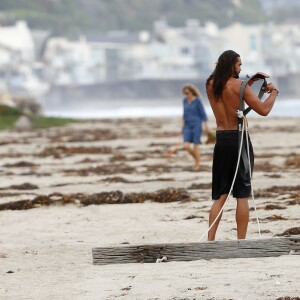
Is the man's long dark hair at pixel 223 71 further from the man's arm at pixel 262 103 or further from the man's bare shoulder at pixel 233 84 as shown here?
the man's arm at pixel 262 103

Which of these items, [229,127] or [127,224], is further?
[127,224]

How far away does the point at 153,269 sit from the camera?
9.27 meters

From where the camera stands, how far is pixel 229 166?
1012cm

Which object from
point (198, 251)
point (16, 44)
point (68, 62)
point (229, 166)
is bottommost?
point (198, 251)

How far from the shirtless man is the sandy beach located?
0.90m

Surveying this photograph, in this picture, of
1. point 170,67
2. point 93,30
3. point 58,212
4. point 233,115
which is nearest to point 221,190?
point 233,115

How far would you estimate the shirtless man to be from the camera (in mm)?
10094

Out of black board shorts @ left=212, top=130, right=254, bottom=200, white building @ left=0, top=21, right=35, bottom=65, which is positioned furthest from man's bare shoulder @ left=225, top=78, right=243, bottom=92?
white building @ left=0, top=21, right=35, bottom=65

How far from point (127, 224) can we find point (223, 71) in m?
3.09

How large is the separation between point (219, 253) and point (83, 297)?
1599 mm

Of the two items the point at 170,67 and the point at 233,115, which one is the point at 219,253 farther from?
the point at 170,67

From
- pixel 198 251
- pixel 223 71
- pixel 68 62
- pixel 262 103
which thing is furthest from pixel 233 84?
pixel 68 62

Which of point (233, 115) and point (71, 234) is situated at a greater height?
point (233, 115)

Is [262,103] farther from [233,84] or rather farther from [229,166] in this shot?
[229,166]
